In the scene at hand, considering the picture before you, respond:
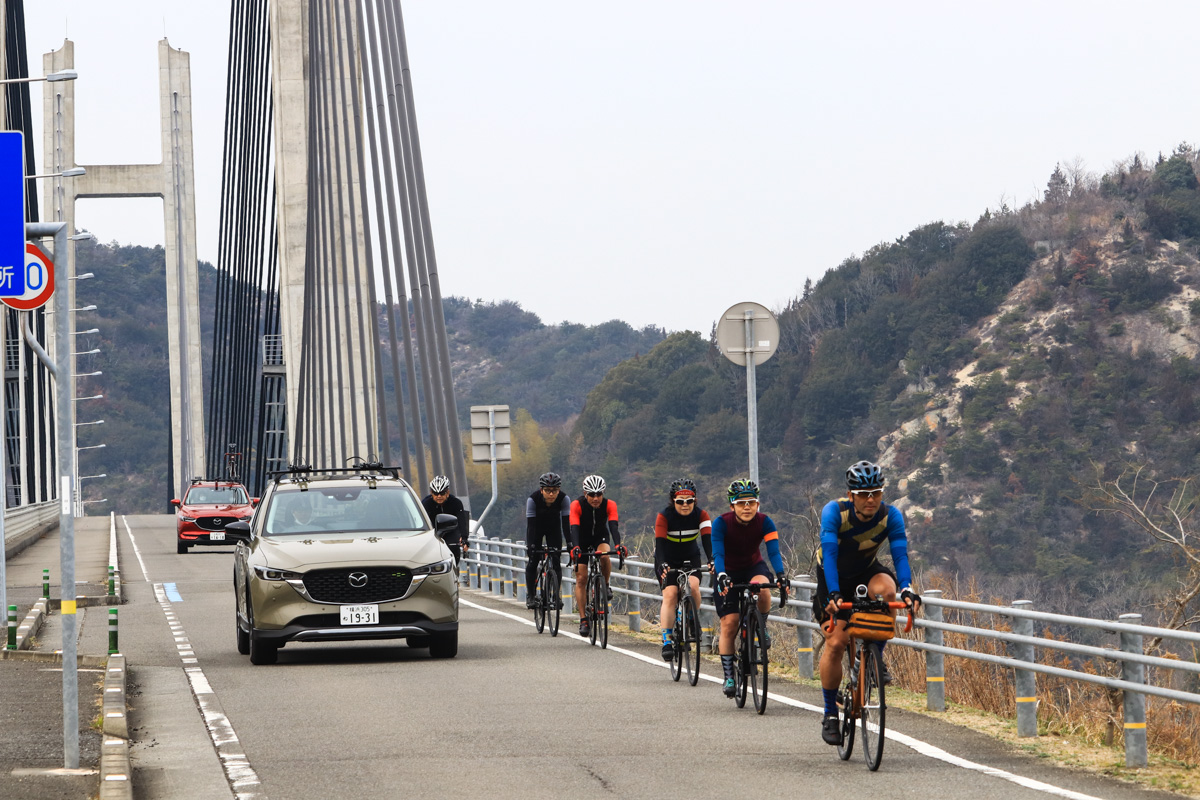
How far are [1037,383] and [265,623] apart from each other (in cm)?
7522

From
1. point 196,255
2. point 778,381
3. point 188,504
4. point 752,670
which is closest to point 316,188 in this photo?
point 188,504

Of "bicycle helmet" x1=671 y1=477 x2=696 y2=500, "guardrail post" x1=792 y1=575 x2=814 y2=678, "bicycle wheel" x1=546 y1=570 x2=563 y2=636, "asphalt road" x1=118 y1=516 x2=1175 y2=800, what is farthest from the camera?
"bicycle wheel" x1=546 y1=570 x2=563 y2=636

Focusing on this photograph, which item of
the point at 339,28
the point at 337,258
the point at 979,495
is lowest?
the point at 979,495

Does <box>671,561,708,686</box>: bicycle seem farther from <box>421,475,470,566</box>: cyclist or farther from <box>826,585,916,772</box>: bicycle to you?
<box>421,475,470,566</box>: cyclist

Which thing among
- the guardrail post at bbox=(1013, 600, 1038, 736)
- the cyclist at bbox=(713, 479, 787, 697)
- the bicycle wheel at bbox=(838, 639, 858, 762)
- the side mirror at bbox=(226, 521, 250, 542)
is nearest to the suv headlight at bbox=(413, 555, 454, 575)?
the side mirror at bbox=(226, 521, 250, 542)

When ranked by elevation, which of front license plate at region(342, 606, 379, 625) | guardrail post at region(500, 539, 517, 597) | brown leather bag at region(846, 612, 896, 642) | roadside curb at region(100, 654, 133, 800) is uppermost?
brown leather bag at region(846, 612, 896, 642)

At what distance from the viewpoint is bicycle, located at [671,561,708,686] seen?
1295cm

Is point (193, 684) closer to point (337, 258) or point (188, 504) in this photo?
point (337, 258)

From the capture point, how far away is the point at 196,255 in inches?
2977

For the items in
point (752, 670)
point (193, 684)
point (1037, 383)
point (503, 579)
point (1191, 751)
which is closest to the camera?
point (1191, 751)

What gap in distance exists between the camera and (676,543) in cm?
1310

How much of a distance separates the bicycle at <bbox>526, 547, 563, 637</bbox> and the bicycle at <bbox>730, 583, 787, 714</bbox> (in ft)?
20.4

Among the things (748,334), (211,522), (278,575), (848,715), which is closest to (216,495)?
(211,522)

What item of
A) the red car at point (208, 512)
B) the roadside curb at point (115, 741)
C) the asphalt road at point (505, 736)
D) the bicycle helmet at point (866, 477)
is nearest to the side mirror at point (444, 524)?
the asphalt road at point (505, 736)
